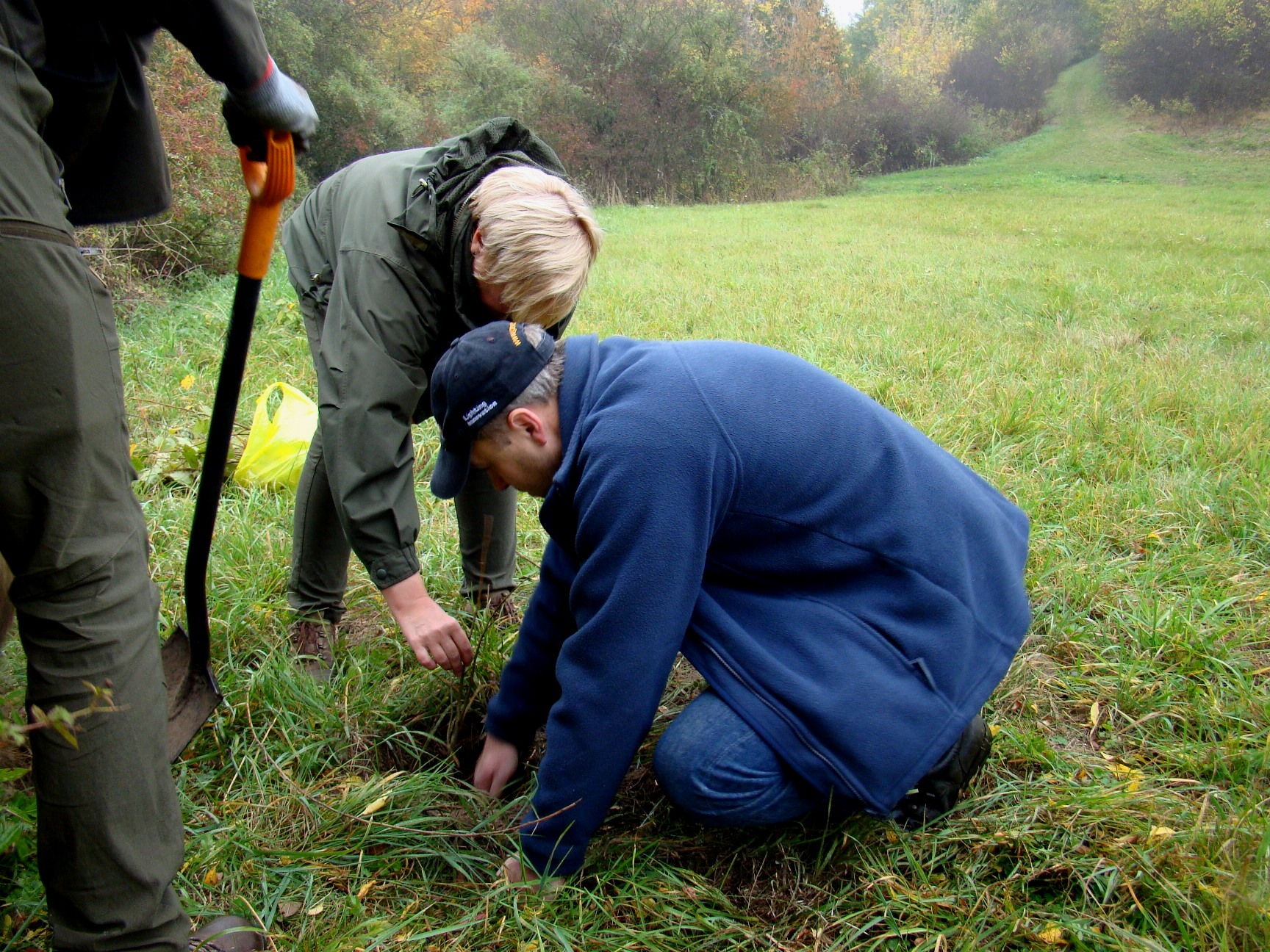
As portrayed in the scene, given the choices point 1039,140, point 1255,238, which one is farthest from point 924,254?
point 1039,140

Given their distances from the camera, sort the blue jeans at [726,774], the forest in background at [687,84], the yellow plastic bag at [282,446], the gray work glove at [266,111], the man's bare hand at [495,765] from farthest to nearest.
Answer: the forest in background at [687,84] < the yellow plastic bag at [282,446] < the man's bare hand at [495,765] < the gray work glove at [266,111] < the blue jeans at [726,774]

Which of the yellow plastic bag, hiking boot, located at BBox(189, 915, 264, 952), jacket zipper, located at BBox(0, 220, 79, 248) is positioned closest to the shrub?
the yellow plastic bag

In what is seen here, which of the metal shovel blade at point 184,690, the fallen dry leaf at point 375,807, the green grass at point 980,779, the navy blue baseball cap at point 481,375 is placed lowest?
the green grass at point 980,779

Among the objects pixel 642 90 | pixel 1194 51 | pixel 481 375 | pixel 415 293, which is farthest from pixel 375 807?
pixel 642 90

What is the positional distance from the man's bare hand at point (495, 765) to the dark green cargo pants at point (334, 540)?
51cm

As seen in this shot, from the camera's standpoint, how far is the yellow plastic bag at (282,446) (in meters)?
3.52

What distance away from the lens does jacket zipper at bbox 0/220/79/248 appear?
1.24 metres

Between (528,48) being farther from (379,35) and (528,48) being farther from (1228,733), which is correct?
(1228,733)

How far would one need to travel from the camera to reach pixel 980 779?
2.02m

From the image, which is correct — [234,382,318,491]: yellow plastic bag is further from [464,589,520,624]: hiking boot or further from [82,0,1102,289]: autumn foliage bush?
[82,0,1102,289]: autumn foliage bush

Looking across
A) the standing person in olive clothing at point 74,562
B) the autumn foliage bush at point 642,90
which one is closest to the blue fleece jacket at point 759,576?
the standing person in olive clothing at point 74,562

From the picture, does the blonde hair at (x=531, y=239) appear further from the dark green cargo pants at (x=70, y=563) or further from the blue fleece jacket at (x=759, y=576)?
the dark green cargo pants at (x=70, y=563)

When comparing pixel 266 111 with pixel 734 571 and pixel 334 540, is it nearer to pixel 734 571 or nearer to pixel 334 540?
pixel 334 540

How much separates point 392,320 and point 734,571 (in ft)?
3.02
